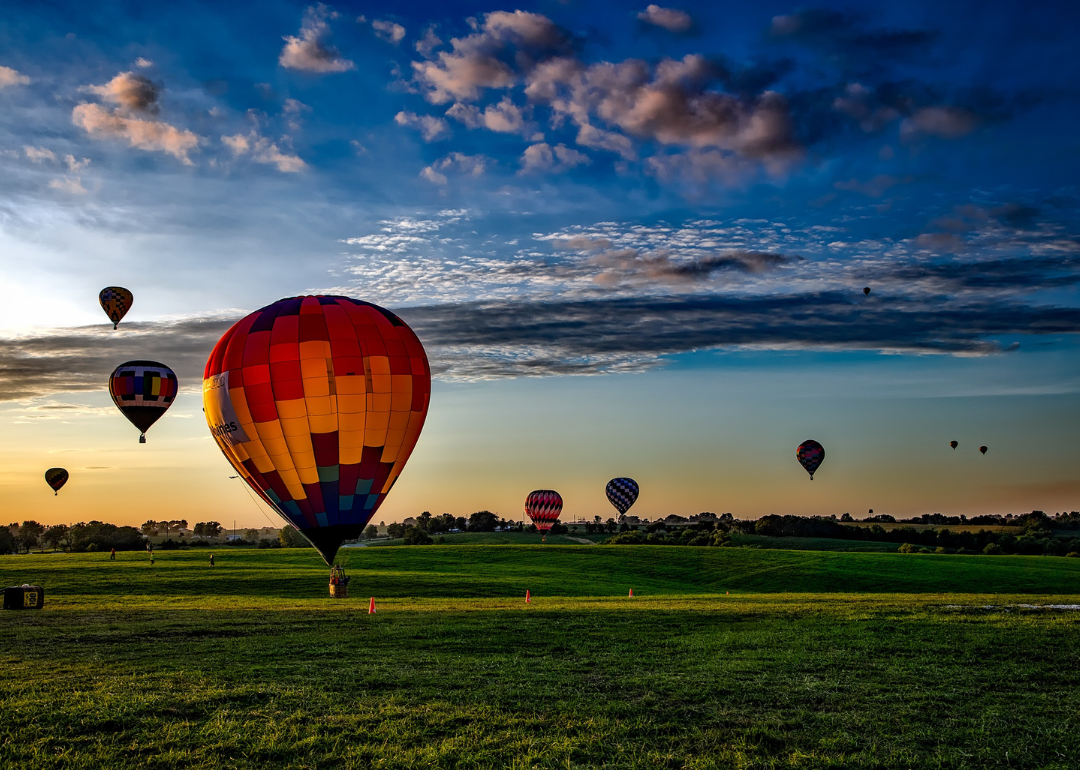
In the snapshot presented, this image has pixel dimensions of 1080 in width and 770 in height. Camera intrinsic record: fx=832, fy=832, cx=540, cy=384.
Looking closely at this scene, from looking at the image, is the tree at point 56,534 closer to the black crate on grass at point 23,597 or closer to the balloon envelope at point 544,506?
the balloon envelope at point 544,506

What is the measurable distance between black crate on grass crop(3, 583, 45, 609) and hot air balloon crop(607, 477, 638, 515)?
77.2 meters

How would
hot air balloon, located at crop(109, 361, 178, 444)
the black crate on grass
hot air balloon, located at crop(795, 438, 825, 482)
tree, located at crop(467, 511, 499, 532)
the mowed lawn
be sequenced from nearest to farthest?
the mowed lawn → the black crate on grass → hot air balloon, located at crop(109, 361, 178, 444) → hot air balloon, located at crop(795, 438, 825, 482) → tree, located at crop(467, 511, 499, 532)

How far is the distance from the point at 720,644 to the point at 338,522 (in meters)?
15.5

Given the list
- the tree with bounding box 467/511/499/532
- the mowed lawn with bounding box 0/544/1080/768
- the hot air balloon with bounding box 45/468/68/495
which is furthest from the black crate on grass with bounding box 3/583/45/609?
the tree with bounding box 467/511/499/532

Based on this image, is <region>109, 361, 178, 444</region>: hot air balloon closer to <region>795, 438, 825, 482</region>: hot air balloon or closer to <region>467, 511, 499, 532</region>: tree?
<region>795, 438, 825, 482</region>: hot air balloon

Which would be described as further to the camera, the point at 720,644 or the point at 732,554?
the point at 732,554

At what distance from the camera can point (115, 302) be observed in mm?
61469

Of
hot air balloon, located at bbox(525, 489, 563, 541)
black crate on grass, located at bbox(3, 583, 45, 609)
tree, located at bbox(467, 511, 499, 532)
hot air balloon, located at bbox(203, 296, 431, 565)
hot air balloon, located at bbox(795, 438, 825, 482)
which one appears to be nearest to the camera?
hot air balloon, located at bbox(203, 296, 431, 565)

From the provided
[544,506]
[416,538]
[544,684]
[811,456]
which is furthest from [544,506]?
[544,684]

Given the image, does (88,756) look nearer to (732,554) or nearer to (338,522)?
(338,522)

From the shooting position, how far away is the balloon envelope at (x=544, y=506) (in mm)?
100750

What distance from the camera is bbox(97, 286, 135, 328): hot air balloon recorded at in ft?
201

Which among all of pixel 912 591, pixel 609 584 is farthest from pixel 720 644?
pixel 912 591

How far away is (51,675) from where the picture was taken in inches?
697
